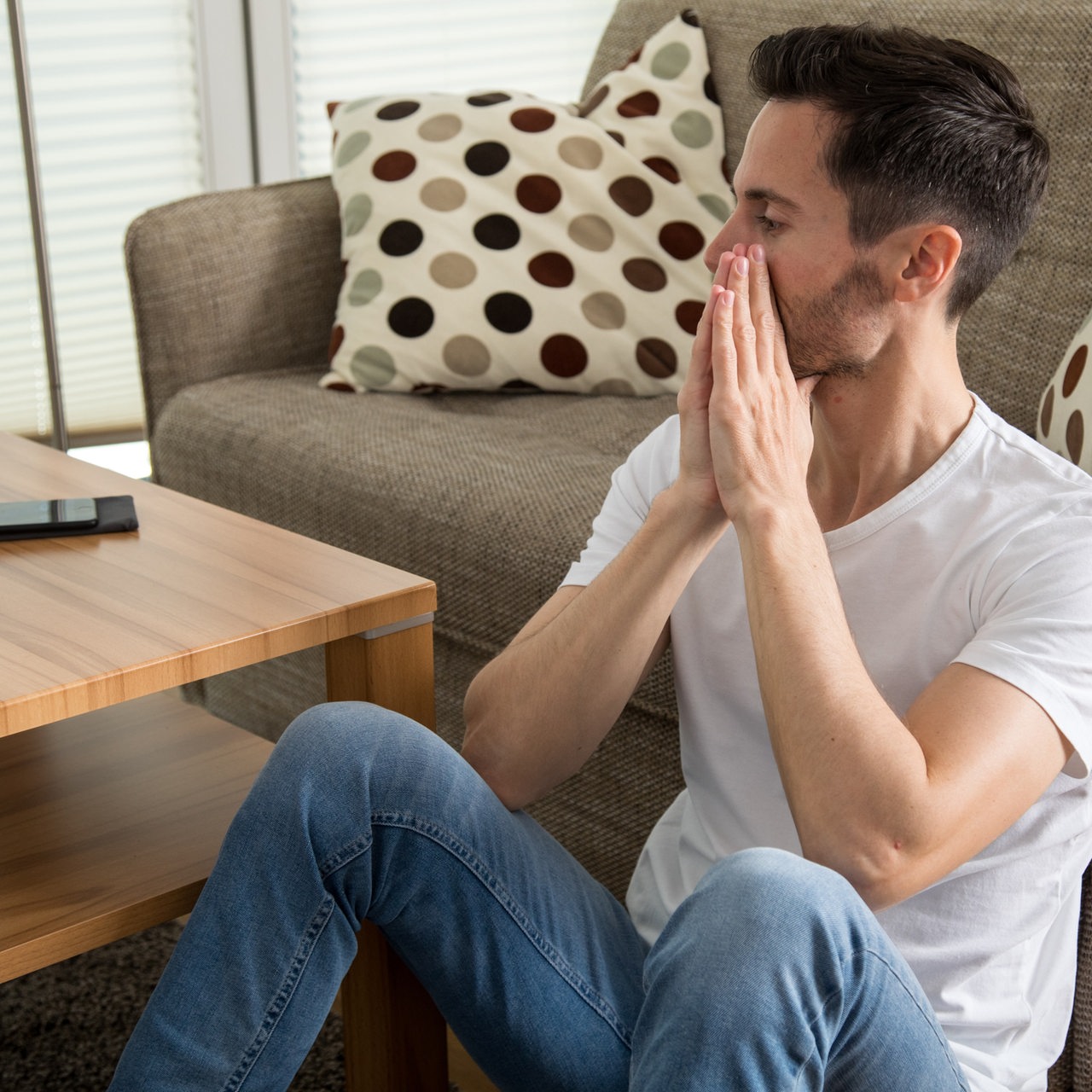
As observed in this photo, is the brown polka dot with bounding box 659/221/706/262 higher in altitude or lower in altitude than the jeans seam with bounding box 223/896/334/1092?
higher

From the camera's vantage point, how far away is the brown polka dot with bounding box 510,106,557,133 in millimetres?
2143

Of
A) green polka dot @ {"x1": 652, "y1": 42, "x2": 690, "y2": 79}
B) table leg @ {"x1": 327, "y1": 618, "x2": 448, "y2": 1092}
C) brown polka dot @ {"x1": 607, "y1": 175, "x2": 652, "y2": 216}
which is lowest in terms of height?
table leg @ {"x1": 327, "y1": 618, "x2": 448, "y2": 1092}

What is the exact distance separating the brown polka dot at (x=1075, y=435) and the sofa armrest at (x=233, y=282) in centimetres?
127

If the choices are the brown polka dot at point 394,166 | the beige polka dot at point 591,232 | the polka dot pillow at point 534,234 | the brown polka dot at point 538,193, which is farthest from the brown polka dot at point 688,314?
the brown polka dot at point 394,166

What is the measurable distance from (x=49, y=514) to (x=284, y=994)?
54 cm

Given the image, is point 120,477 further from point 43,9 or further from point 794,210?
point 43,9

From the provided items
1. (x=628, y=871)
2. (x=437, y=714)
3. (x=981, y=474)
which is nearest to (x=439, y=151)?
(x=437, y=714)

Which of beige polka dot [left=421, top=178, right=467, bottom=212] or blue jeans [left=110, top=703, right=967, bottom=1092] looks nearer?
blue jeans [left=110, top=703, right=967, bottom=1092]

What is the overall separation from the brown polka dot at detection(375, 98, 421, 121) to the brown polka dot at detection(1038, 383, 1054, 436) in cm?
114

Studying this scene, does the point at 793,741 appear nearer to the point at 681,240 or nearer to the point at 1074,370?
the point at 1074,370

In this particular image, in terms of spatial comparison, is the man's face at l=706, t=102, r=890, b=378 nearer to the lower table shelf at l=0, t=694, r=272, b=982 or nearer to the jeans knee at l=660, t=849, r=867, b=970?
the jeans knee at l=660, t=849, r=867, b=970

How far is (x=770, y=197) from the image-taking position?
1074 millimetres

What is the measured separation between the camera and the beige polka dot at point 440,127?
2143 mm

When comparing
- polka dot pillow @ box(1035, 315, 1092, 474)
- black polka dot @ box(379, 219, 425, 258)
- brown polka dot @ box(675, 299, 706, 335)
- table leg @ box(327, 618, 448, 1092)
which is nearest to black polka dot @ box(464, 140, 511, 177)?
black polka dot @ box(379, 219, 425, 258)
